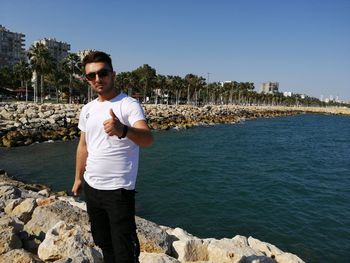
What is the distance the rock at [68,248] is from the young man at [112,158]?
1.36 metres

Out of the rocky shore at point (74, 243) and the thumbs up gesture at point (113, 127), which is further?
the rocky shore at point (74, 243)

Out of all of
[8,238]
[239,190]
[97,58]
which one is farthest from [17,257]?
[239,190]

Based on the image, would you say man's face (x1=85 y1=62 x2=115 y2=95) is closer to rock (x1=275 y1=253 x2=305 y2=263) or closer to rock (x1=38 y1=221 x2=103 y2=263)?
rock (x1=38 y1=221 x2=103 y2=263)

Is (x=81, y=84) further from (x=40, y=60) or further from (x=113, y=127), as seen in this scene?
(x=113, y=127)

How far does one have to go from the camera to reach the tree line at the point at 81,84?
173 ft

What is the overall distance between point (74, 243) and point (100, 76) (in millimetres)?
2658

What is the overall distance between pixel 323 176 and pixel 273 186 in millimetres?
4428

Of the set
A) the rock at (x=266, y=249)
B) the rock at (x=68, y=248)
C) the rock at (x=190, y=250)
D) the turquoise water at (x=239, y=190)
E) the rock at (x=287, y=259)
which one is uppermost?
the rock at (x=68, y=248)

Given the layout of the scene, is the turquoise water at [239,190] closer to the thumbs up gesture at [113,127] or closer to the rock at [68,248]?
the rock at [68,248]

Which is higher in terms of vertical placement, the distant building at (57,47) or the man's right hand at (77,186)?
the distant building at (57,47)

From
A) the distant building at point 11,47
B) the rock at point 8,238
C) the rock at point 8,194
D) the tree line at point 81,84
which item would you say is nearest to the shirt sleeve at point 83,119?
the rock at point 8,238

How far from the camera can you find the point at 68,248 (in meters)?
4.54

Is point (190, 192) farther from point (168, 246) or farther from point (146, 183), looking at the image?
point (168, 246)

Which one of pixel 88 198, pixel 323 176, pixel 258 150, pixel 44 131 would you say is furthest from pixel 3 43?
pixel 88 198
